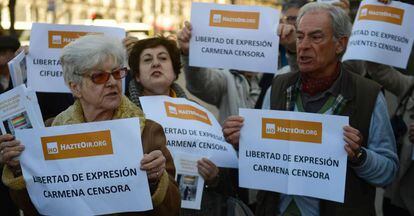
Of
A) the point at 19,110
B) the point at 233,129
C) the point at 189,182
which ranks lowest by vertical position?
the point at 189,182

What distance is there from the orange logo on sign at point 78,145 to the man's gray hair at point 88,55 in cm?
29

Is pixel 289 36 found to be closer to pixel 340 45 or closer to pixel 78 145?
pixel 340 45

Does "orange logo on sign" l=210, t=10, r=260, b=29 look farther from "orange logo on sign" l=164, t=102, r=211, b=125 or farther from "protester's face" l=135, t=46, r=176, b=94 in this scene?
"orange logo on sign" l=164, t=102, r=211, b=125

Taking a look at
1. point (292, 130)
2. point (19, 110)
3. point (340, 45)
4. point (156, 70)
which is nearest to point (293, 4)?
point (156, 70)

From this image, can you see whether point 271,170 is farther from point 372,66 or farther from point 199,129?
point 372,66

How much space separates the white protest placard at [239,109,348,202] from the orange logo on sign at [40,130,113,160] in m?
0.91

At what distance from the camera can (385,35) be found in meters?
5.55

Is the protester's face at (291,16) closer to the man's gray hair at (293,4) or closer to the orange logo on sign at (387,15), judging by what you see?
the man's gray hair at (293,4)

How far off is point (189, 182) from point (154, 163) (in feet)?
3.35

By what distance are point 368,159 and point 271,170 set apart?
0.51m

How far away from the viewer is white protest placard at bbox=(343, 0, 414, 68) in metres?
5.51

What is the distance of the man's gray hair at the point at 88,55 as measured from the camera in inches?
148

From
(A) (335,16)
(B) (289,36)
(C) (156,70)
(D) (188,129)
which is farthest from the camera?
(B) (289,36)

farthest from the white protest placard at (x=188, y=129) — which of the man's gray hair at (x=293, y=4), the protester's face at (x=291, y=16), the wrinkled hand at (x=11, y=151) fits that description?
the man's gray hair at (x=293, y=4)
